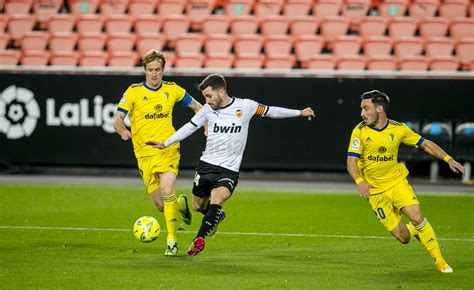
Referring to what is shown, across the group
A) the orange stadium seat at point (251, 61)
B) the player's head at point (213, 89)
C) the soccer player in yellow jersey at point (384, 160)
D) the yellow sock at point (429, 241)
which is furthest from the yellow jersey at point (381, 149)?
the orange stadium seat at point (251, 61)

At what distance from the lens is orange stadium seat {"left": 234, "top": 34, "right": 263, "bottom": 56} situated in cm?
2155

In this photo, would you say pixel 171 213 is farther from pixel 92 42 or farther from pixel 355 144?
pixel 92 42

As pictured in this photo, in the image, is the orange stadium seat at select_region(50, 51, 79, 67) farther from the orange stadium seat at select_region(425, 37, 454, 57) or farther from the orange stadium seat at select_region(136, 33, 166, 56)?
the orange stadium seat at select_region(425, 37, 454, 57)

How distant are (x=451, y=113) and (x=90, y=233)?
31.0 feet

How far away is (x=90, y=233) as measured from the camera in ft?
40.9

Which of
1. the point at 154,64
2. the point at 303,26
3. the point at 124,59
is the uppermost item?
the point at 154,64

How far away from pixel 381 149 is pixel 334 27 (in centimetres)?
1257

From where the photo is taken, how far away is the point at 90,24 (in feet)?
75.8

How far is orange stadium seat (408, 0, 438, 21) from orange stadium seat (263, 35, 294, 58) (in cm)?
323

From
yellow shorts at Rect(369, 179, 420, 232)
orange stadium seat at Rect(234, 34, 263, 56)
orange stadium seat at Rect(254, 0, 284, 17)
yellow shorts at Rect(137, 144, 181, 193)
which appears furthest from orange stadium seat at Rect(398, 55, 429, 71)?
yellow shorts at Rect(369, 179, 420, 232)

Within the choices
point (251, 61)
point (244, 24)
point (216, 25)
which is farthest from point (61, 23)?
point (251, 61)

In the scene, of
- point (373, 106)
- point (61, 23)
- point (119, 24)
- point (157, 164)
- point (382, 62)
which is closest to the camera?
point (373, 106)

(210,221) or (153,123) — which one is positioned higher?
(153,123)

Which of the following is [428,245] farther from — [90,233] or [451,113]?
[451,113]
